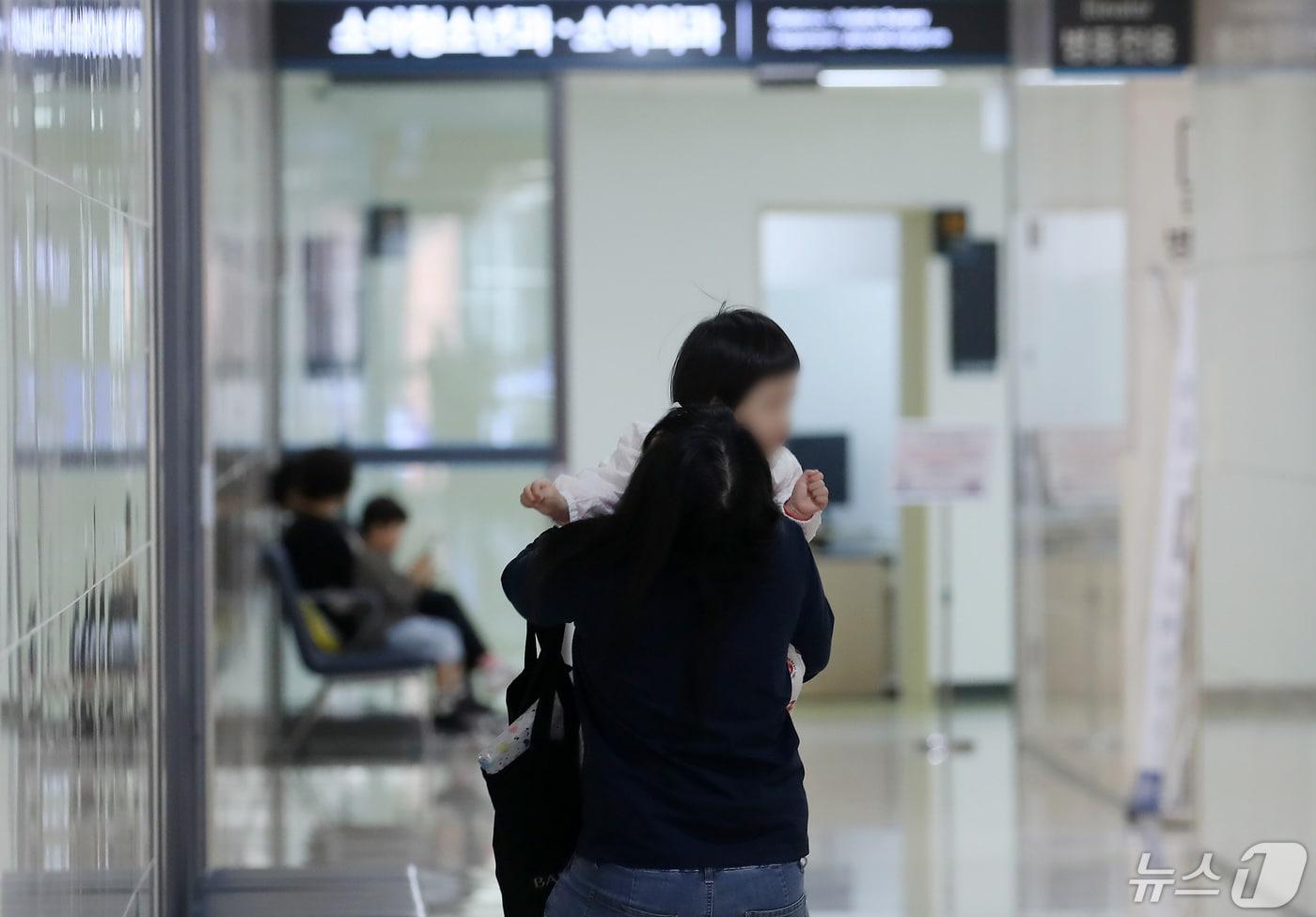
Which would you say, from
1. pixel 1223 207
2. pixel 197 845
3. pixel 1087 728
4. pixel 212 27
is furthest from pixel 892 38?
pixel 197 845

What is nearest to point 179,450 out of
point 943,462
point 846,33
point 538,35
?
point 538,35

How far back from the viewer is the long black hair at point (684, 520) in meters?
1.73

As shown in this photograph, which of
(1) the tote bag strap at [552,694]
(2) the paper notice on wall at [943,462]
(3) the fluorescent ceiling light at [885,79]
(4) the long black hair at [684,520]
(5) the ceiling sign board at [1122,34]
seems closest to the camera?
(4) the long black hair at [684,520]

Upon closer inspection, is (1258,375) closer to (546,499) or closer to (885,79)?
(885,79)

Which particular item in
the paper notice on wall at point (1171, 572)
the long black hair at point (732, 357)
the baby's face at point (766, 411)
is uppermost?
the long black hair at point (732, 357)

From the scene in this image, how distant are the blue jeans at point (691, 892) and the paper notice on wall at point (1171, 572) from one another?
3682 mm

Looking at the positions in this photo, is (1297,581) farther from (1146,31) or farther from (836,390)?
(836,390)

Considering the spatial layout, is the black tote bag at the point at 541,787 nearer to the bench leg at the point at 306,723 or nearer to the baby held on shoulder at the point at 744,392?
the baby held on shoulder at the point at 744,392

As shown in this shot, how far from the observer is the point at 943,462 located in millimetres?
7387

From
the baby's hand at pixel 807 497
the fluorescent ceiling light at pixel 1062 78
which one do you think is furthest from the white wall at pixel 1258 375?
the baby's hand at pixel 807 497

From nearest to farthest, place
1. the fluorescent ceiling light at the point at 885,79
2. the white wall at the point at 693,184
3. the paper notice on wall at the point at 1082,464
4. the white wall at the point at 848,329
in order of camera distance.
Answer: the paper notice on wall at the point at 1082,464 → the fluorescent ceiling light at the point at 885,79 → the white wall at the point at 693,184 → the white wall at the point at 848,329

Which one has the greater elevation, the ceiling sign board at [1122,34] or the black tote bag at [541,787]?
the ceiling sign board at [1122,34]

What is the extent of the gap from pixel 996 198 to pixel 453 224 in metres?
2.79

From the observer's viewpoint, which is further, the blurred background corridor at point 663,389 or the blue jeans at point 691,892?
the blurred background corridor at point 663,389
